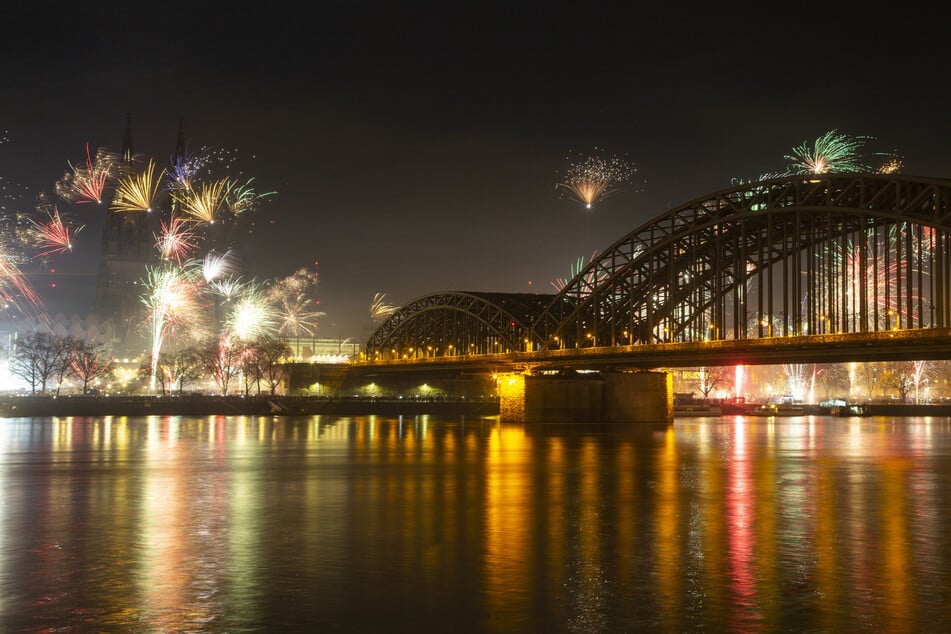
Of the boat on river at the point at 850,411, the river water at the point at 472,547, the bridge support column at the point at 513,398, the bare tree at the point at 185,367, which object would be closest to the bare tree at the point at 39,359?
the bare tree at the point at 185,367

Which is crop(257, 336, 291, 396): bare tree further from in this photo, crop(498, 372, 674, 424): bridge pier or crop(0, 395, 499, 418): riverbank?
crop(498, 372, 674, 424): bridge pier

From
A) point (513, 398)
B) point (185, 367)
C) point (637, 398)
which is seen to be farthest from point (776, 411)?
point (185, 367)

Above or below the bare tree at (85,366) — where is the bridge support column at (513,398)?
below

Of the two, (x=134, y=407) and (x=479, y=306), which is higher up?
(x=479, y=306)

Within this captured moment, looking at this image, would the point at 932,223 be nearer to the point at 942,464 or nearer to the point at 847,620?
the point at 942,464

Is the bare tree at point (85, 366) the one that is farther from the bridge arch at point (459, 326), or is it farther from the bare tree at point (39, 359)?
the bridge arch at point (459, 326)

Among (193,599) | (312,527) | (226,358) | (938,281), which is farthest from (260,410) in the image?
(193,599)
